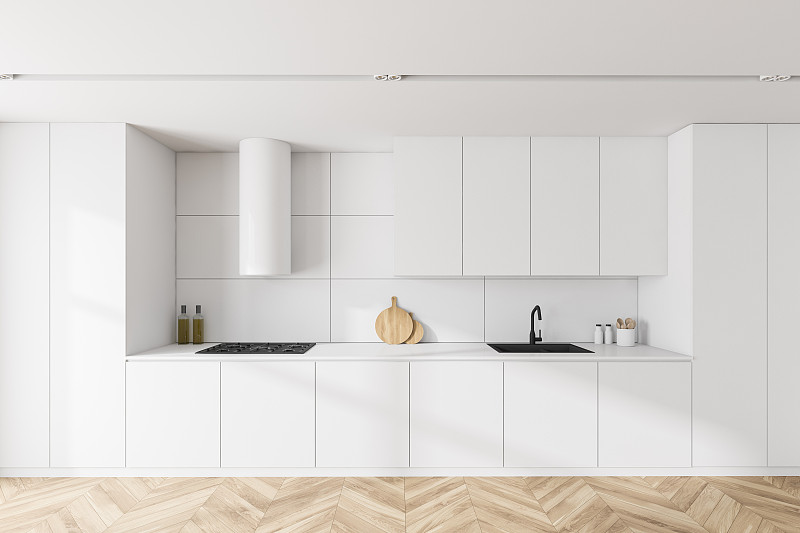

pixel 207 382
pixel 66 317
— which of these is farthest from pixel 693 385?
pixel 66 317

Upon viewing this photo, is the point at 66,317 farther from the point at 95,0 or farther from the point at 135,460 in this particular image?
the point at 95,0

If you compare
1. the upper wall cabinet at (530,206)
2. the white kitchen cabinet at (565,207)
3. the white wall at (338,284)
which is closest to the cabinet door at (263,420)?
the white wall at (338,284)

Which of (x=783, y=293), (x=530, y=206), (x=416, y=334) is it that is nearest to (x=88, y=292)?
(x=416, y=334)

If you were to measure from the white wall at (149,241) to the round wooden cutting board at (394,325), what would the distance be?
61.4 inches

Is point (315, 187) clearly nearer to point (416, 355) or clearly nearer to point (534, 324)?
point (416, 355)

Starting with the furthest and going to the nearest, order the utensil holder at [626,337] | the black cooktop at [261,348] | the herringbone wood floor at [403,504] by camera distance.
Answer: the utensil holder at [626,337] → the black cooktop at [261,348] → the herringbone wood floor at [403,504]

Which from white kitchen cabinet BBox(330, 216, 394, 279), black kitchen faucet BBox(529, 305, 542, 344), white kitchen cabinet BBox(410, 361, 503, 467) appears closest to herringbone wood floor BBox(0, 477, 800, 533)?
white kitchen cabinet BBox(410, 361, 503, 467)

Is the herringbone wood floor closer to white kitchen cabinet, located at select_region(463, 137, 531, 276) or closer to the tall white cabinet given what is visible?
the tall white cabinet

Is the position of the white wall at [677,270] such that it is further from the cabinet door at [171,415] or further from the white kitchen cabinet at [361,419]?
the cabinet door at [171,415]

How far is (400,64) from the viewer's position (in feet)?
8.36

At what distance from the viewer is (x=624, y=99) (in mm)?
3074

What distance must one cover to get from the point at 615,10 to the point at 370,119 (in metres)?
1.69

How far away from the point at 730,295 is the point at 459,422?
1.89 m

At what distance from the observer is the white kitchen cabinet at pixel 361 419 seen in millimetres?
3586
